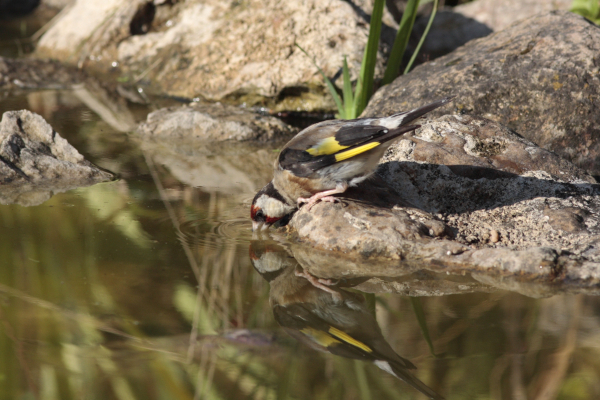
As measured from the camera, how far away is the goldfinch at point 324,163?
3.76m

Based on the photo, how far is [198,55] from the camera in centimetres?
805

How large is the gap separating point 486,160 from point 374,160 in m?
0.93

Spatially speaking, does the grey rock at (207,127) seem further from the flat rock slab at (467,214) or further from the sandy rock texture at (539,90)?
the flat rock slab at (467,214)

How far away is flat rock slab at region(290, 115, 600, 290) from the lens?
3.31 metres

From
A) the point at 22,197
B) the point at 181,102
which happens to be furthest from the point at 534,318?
the point at 181,102

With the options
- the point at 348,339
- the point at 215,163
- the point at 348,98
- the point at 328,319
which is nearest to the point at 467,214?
the point at 328,319

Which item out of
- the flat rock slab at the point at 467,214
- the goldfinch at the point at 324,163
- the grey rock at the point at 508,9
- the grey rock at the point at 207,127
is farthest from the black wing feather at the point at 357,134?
the grey rock at the point at 508,9

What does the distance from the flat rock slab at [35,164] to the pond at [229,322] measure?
31 cm

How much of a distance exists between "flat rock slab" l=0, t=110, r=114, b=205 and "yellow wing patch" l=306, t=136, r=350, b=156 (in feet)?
6.01

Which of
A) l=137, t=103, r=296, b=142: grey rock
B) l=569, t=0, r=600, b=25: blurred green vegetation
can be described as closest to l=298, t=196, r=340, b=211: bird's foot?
l=137, t=103, r=296, b=142: grey rock

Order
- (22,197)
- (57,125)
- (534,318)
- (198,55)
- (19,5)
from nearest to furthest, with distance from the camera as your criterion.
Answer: (534,318)
(22,197)
(57,125)
(198,55)
(19,5)

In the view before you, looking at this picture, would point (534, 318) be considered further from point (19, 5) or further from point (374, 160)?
point (19, 5)

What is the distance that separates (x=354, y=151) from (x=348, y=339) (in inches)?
58.4

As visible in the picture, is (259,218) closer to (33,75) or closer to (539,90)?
(539,90)
